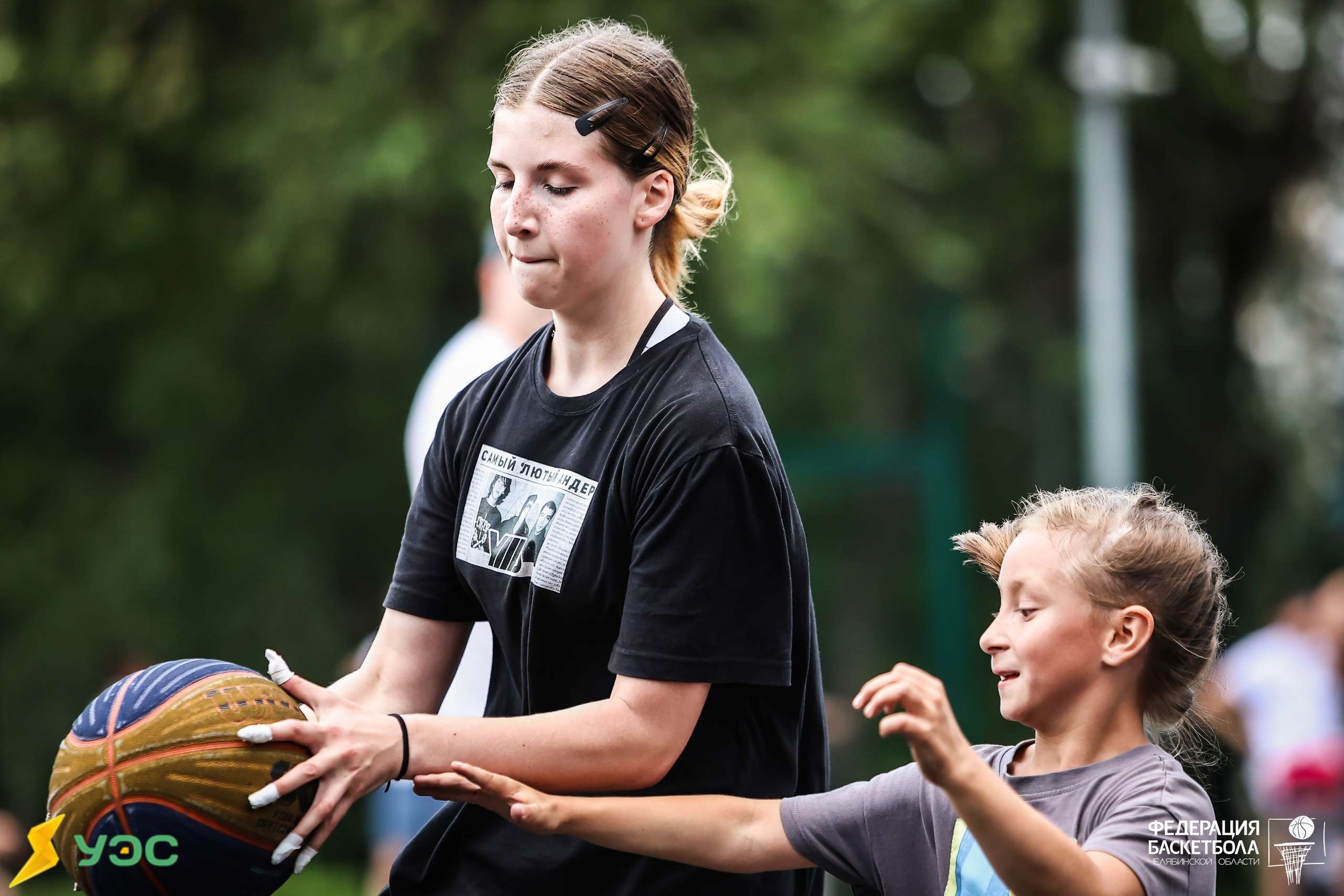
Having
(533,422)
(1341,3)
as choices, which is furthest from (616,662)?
(1341,3)

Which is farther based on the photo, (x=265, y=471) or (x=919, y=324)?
(x=919, y=324)

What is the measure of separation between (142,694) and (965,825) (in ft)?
4.73

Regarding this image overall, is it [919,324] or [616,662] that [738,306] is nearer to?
[919,324]

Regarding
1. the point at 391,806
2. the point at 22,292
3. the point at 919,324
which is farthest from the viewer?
the point at 919,324

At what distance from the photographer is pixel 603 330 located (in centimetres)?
300

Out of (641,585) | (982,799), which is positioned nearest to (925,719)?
(982,799)

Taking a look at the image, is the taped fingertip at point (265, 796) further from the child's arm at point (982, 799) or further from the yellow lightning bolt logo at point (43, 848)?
the child's arm at point (982, 799)

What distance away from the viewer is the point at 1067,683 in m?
2.77

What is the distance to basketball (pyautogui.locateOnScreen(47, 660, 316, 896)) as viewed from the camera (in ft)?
8.73

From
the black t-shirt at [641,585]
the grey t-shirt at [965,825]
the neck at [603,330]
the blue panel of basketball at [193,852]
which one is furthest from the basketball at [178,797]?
the grey t-shirt at [965,825]

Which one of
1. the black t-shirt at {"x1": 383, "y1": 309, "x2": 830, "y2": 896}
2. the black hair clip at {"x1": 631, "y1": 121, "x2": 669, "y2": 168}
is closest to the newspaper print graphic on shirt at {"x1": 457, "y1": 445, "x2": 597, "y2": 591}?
the black t-shirt at {"x1": 383, "y1": 309, "x2": 830, "y2": 896}

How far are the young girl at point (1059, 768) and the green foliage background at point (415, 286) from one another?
693 centimetres

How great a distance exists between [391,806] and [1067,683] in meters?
4.76

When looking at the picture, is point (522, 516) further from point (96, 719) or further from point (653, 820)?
point (96, 719)
